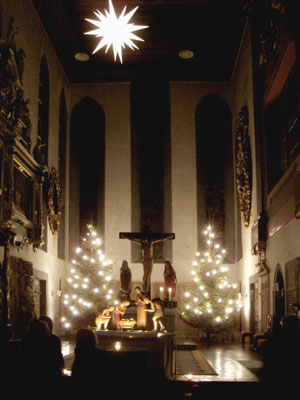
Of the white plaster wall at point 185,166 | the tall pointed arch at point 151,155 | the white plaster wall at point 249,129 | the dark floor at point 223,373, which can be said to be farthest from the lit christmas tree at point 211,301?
the tall pointed arch at point 151,155

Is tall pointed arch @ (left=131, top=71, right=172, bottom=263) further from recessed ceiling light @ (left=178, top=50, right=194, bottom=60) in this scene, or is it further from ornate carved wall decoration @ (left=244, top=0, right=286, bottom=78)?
ornate carved wall decoration @ (left=244, top=0, right=286, bottom=78)

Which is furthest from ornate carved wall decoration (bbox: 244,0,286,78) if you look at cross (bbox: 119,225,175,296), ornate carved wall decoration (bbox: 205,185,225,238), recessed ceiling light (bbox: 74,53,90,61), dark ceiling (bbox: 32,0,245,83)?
ornate carved wall decoration (bbox: 205,185,225,238)

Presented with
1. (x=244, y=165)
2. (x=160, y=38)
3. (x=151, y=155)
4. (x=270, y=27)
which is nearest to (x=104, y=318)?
(x=270, y=27)

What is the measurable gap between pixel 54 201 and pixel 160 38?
6642mm

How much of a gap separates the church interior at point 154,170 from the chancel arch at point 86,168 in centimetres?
4

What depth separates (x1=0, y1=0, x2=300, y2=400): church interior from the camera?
1275cm

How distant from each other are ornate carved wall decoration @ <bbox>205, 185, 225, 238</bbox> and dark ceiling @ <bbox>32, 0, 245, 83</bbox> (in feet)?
14.5

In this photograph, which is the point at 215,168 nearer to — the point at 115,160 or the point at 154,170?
the point at 154,170

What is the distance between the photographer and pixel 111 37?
12.1 metres

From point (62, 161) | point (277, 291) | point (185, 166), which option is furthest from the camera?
point (185, 166)

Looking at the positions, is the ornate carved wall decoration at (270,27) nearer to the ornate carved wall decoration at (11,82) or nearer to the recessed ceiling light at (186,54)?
the ornate carved wall decoration at (11,82)

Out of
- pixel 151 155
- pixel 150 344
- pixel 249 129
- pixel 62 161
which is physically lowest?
pixel 150 344

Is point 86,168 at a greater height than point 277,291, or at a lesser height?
greater

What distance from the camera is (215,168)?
23.3 meters
